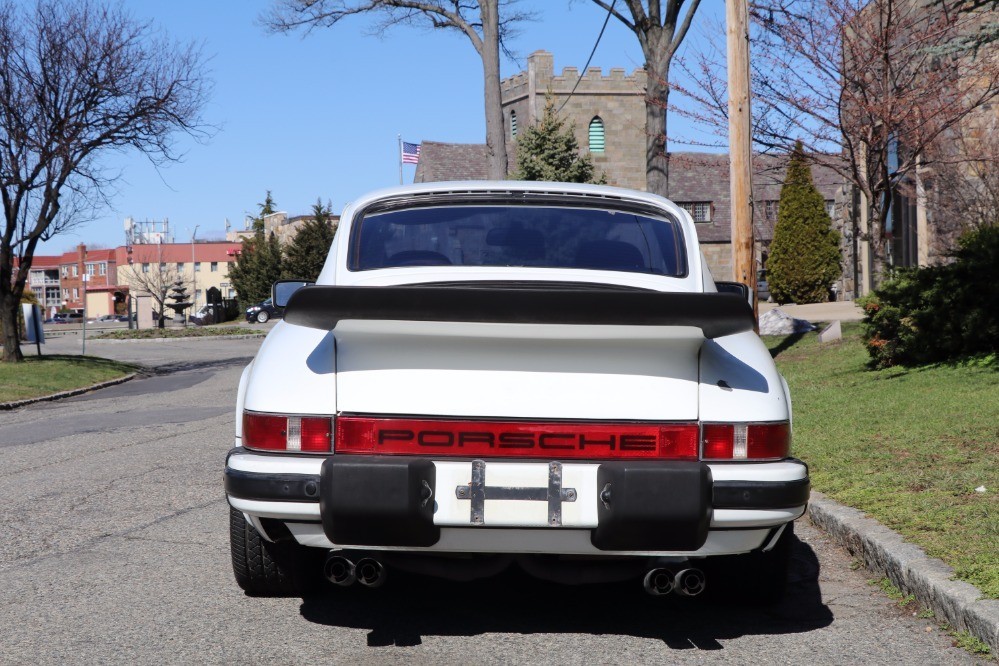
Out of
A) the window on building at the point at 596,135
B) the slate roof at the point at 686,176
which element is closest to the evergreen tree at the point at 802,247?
the window on building at the point at 596,135

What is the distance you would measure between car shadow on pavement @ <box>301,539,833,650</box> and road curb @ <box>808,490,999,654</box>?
342mm

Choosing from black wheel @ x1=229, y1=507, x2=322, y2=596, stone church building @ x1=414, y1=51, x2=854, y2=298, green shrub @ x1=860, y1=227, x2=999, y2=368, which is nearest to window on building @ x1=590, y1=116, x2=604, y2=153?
stone church building @ x1=414, y1=51, x2=854, y2=298

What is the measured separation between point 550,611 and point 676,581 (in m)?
0.84

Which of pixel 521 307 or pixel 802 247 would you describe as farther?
pixel 802 247

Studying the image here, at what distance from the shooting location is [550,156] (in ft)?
129

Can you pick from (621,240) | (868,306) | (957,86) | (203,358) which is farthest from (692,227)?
(203,358)

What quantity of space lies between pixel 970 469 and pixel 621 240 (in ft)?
10.3

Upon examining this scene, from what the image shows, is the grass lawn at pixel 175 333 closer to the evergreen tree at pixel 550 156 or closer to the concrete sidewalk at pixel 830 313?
the evergreen tree at pixel 550 156

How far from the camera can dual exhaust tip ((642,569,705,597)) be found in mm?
3829

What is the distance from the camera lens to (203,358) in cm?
2953

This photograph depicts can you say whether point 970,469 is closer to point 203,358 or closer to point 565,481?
point 565,481

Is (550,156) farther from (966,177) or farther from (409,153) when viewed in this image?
(966,177)

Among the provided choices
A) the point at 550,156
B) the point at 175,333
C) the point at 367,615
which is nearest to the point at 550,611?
the point at 367,615

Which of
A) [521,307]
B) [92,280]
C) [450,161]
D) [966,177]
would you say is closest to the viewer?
[521,307]
